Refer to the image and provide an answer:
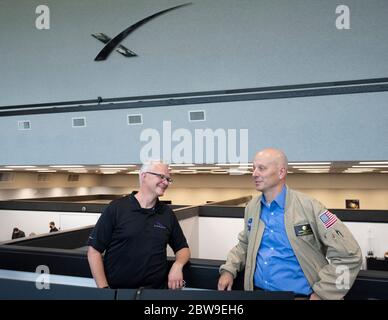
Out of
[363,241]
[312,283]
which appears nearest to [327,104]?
[363,241]

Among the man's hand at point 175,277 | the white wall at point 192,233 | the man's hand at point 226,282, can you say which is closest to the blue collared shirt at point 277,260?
the man's hand at point 226,282

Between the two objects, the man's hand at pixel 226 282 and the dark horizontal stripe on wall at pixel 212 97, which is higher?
the dark horizontal stripe on wall at pixel 212 97

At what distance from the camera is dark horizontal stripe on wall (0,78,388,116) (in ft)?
10.6

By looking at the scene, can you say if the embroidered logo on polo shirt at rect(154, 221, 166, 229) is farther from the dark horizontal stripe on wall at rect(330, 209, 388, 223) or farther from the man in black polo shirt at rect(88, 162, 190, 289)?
the dark horizontal stripe on wall at rect(330, 209, 388, 223)

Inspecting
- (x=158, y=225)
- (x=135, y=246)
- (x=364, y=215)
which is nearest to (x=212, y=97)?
(x=364, y=215)

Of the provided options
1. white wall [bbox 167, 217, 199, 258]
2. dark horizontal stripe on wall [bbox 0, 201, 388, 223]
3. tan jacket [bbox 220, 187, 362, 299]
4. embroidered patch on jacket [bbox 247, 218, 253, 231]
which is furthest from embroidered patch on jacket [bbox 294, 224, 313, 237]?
white wall [bbox 167, 217, 199, 258]

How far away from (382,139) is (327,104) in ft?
2.10

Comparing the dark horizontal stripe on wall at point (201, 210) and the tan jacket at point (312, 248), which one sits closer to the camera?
the tan jacket at point (312, 248)

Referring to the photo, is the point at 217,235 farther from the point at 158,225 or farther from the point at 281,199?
the point at 281,199

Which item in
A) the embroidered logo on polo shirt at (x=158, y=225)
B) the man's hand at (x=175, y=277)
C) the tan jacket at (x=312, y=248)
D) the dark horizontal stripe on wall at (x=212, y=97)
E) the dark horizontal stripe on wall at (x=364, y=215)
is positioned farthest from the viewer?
the dark horizontal stripe on wall at (x=364, y=215)

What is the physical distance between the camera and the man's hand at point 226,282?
1.40m

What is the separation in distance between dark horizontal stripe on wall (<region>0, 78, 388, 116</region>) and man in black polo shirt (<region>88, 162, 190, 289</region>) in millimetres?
2238

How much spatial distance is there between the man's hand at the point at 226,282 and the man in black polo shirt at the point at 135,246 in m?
0.23

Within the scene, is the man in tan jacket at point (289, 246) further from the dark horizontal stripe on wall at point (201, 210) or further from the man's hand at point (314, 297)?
the dark horizontal stripe on wall at point (201, 210)
